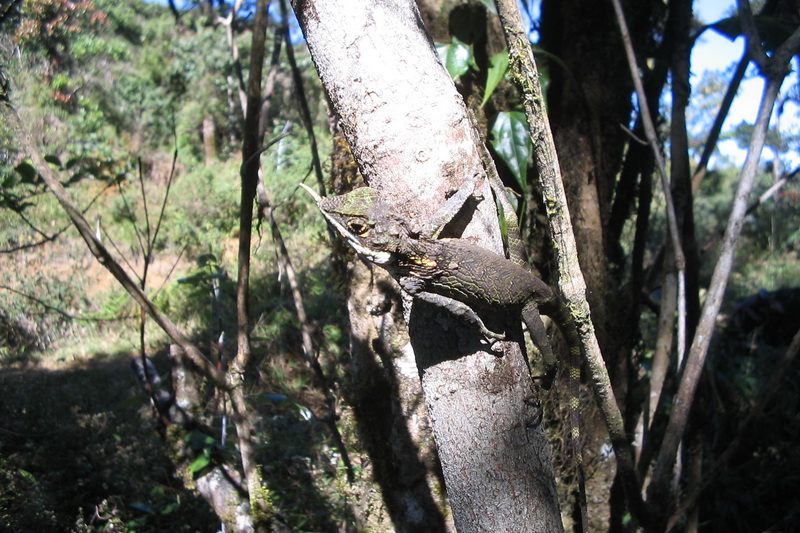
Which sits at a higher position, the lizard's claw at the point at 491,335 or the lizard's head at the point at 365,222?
the lizard's head at the point at 365,222

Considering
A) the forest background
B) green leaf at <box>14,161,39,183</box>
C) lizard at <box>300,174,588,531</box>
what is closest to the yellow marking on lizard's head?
lizard at <box>300,174,588,531</box>

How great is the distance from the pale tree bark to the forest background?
0.62 metres

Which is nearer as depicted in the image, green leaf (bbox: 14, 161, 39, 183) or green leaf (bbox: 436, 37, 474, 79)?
green leaf (bbox: 436, 37, 474, 79)

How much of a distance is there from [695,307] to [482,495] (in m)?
2.12

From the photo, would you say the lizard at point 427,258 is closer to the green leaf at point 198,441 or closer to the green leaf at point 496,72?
the green leaf at point 496,72

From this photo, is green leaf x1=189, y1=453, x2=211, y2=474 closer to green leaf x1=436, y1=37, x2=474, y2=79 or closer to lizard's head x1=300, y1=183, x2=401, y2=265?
lizard's head x1=300, y1=183, x2=401, y2=265

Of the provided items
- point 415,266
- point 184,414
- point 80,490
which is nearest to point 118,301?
point 80,490

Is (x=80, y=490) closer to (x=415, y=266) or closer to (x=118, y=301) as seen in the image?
(x=415, y=266)

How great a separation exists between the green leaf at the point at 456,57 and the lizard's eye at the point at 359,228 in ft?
4.03

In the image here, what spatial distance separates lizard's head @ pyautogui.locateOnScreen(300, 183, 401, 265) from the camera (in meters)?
1.32

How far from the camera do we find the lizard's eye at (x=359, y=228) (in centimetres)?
136

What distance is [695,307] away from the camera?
283 cm

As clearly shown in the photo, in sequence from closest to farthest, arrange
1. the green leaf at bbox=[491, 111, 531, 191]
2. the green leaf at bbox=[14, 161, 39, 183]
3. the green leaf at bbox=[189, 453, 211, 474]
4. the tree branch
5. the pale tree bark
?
the pale tree bark → the tree branch → the green leaf at bbox=[189, 453, 211, 474] → the green leaf at bbox=[491, 111, 531, 191] → the green leaf at bbox=[14, 161, 39, 183]

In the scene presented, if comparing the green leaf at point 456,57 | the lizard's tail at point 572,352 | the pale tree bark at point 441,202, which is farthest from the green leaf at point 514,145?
the pale tree bark at point 441,202
